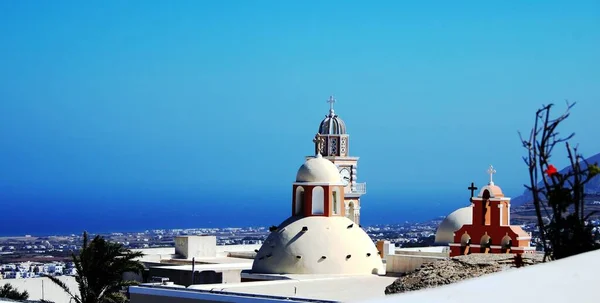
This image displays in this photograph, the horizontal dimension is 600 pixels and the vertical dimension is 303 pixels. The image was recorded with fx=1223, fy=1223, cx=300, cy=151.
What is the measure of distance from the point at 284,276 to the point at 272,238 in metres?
1.92

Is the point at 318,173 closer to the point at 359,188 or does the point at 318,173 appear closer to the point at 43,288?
the point at 43,288

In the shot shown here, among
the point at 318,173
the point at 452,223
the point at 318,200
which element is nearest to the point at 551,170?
the point at 318,200

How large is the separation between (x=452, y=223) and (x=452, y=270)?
87.4 ft

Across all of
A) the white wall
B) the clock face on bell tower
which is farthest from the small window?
the clock face on bell tower

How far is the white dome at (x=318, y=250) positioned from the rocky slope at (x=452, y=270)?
1484cm

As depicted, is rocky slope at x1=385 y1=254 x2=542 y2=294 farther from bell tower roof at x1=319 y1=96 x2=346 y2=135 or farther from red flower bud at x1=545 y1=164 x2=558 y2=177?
bell tower roof at x1=319 y1=96 x2=346 y2=135

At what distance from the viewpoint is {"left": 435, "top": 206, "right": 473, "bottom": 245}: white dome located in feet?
126

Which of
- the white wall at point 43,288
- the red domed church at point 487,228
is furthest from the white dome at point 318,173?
the white wall at point 43,288

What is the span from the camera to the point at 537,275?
4828 millimetres

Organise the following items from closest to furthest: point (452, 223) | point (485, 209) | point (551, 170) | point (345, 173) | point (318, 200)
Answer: point (551, 170), point (318, 200), point (485, 209), point (452, 223), point (345, 173)

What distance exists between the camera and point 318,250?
1131 inches

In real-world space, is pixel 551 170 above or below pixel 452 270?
above

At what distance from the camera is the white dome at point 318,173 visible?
30.7m

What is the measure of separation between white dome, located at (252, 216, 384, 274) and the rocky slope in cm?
1484
